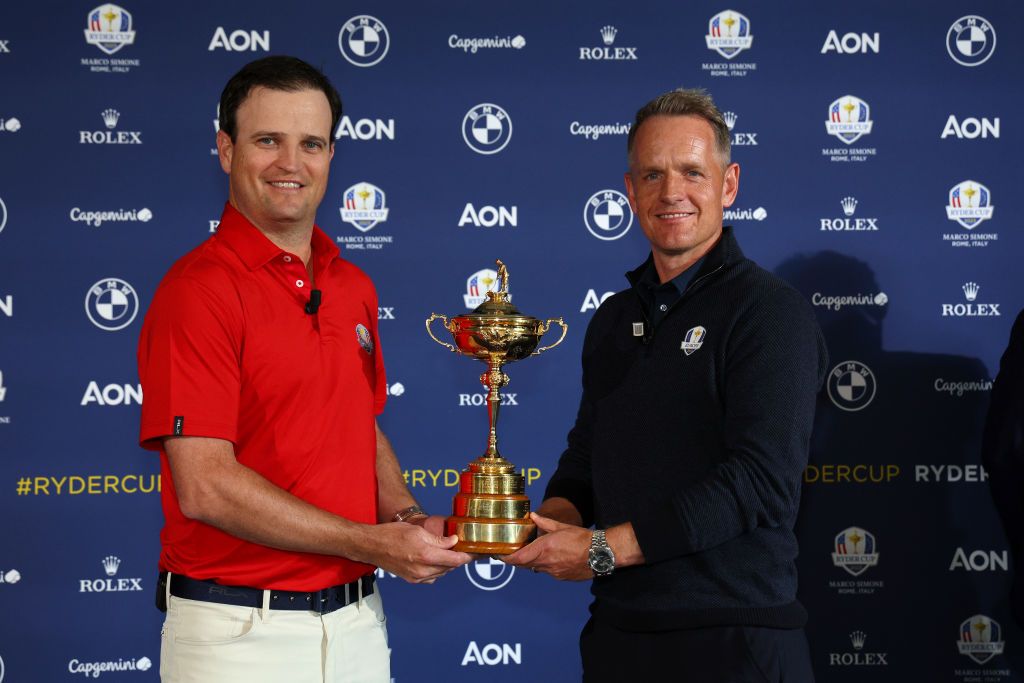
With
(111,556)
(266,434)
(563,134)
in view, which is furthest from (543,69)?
(111,556)

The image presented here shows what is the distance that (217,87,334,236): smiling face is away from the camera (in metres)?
2.28

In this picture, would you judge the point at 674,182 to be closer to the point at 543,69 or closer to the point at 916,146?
the point at 543,69

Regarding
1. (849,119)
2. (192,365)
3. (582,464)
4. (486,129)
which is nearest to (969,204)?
(849,119)

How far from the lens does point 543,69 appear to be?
3896 millimetres

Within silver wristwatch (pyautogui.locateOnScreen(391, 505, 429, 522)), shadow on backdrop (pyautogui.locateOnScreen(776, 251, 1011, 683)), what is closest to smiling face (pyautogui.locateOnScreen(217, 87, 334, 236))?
silver wristwatch (pyautogui.locateOnScreen(391, 505, 429, 522))

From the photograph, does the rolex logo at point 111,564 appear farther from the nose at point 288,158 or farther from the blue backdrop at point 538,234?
the nose at point 288,158

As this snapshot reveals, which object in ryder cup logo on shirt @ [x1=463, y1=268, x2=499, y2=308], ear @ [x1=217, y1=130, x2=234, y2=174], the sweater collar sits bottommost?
the sweater collar

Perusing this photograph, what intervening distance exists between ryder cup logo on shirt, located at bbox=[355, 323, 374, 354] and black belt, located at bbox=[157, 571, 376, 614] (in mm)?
566

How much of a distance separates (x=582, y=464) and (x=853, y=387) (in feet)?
5.50

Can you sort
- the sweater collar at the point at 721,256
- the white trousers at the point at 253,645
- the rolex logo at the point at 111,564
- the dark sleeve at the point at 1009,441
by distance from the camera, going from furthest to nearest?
the rolex logo at the point at 111,564
the dark sleeve at the point at 1009,441
the sweater collar at the point at 721,256
the white trousers at the point at 253,645

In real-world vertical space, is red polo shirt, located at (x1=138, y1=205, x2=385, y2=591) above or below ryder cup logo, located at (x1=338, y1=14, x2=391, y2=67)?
below

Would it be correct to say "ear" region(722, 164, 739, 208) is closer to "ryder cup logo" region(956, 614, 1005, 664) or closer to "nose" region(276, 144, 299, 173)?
"nose" region(276, 144, 299, 173)

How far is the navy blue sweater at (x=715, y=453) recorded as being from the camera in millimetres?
2049

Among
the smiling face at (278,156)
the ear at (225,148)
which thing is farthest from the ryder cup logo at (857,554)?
the ear at (225,148)
